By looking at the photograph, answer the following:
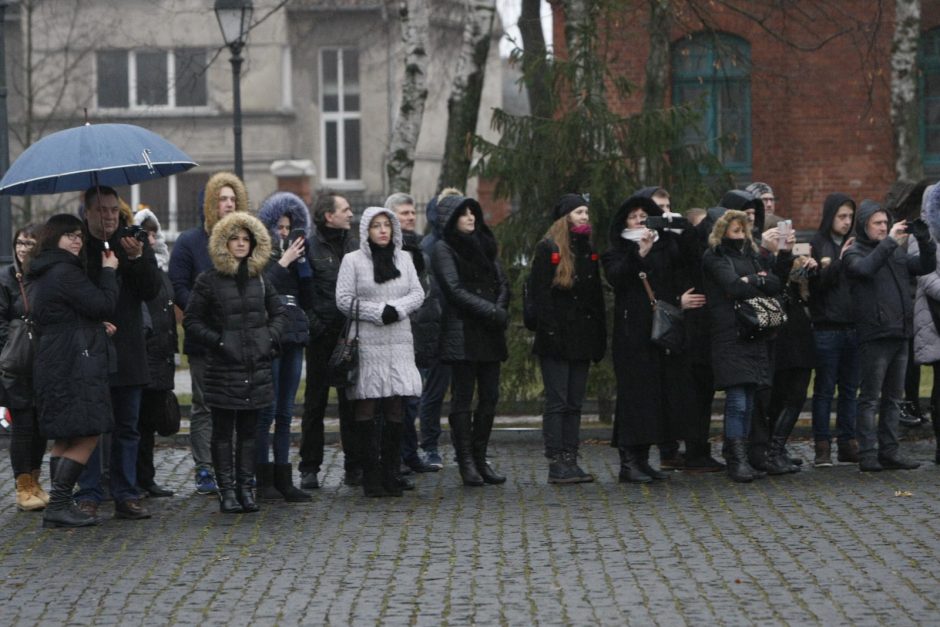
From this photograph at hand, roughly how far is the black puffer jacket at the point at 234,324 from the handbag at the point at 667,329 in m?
2.61

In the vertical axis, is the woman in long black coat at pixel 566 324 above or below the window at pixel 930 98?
below

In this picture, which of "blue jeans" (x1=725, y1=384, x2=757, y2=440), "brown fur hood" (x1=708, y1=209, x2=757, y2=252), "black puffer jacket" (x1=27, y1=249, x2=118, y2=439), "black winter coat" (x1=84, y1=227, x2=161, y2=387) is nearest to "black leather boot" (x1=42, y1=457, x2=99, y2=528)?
"black puffer jacket" (x1=27, y1=249, x2=118, y2=439)

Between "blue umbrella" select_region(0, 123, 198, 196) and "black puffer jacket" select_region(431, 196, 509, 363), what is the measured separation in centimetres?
197

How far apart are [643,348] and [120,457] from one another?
357 centimetres

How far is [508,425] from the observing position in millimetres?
15828

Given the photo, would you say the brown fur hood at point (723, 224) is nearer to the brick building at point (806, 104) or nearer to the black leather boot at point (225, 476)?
the black leather boot at point (225, 476)

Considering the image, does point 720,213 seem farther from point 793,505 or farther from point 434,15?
point 434,15

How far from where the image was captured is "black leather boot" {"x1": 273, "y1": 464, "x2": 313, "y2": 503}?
37.2 ft

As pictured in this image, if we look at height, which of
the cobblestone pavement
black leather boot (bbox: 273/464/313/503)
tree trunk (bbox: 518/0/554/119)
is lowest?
the cobblestone pavement

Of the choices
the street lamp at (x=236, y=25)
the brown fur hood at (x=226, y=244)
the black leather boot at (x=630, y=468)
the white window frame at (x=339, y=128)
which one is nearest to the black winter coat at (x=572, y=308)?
the black leather boot at (x=630, y=468)

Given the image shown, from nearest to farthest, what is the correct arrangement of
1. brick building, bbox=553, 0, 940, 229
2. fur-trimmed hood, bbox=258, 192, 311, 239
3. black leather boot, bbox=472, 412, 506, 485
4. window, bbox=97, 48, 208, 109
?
fur-trimmed hood, bbox=258, 192, 311, 239
black leather boot, bbox=472, 412, 506, 485
brick building, bbox=553, 0, 940, 229
window, bbox=97, 48, 208, 109

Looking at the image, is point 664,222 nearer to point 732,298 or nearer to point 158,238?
point 732,298

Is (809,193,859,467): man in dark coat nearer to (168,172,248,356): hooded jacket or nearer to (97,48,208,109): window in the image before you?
(168,172,248,356): hooded jacket

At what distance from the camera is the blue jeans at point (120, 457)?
10.7 m
